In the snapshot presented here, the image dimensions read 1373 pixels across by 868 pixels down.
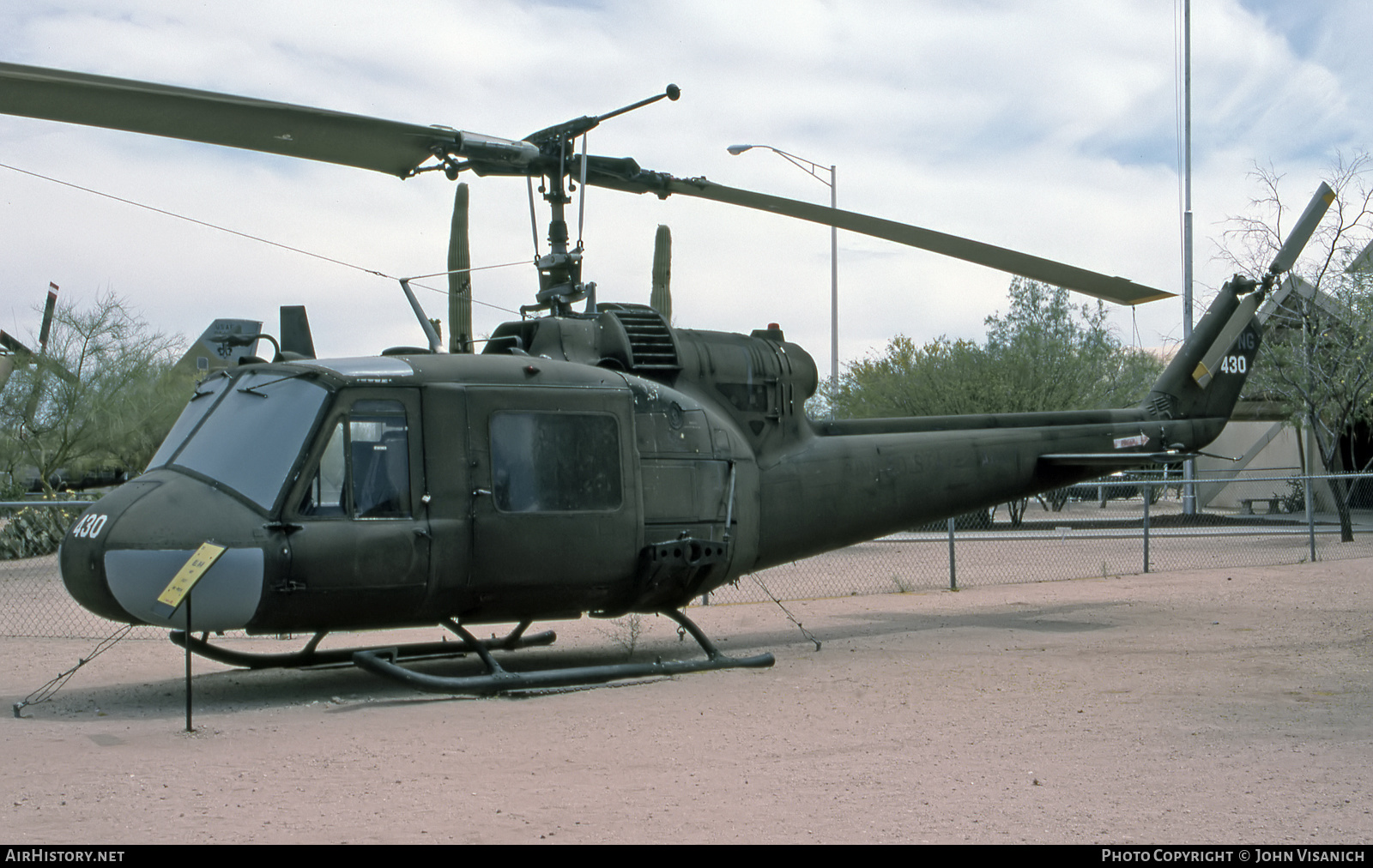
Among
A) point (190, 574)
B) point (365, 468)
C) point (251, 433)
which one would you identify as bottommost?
point (190, 574)

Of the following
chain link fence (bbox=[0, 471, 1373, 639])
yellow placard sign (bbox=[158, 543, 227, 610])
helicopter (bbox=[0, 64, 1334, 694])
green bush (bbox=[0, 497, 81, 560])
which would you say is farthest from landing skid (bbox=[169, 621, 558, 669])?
green bush (bbox=[0, 497, 81, 560])

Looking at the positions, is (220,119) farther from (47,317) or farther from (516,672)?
(47,317)

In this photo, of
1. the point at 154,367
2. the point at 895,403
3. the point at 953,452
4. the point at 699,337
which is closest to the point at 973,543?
the point at 895,403

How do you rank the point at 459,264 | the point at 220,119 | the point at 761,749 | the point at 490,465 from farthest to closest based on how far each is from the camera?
the point at 459,264 < the point at 490,465 < the point at 220,119 < the point at 761,749

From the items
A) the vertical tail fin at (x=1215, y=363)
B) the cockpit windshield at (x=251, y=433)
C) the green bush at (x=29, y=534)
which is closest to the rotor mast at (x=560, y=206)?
the cockpit windshield at (x=251, y=433)

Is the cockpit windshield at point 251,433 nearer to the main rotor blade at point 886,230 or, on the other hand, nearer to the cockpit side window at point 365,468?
the cockpit side window at point 365,468

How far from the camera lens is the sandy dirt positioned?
452 cm

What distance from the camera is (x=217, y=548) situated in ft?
22.1

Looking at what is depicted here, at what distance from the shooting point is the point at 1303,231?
12703mm

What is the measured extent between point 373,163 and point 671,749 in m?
4.00

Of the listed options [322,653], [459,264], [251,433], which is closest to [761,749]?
[251,433]

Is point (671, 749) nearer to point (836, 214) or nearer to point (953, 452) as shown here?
point (836, 214)

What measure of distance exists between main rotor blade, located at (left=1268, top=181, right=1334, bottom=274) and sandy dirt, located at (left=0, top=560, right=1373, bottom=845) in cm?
407

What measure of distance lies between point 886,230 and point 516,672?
4235 mm
